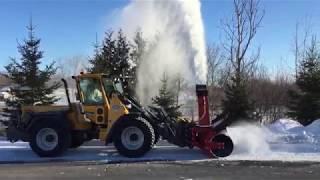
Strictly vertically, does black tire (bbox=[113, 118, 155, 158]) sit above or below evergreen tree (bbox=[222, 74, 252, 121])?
Answer: below

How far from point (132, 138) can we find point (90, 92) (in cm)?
171

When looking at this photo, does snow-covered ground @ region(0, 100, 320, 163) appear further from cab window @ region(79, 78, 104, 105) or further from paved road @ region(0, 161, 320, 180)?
cab window @ region(79, 78, 104, 105)

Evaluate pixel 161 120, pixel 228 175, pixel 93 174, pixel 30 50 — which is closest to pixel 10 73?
pixel 30 50

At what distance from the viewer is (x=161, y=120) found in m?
15.3

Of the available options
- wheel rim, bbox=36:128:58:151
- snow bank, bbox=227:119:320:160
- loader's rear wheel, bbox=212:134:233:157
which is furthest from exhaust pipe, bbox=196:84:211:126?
wheel rim, bbox=36:128:58:151

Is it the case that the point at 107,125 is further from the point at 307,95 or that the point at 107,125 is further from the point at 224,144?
the point at 307,95

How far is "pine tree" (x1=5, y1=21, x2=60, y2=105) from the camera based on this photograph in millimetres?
25359

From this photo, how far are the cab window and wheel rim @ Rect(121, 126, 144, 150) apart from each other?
1121 mm

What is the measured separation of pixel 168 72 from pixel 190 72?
1194 centimetres

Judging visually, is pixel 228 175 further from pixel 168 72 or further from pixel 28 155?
pixel 168 72

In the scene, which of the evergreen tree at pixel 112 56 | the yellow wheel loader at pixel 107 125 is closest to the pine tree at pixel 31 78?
the evergreen tree at pixel 112 56

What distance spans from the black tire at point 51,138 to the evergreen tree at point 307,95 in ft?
42.9

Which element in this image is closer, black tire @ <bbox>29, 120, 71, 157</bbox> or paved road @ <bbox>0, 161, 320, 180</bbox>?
paved road @ <bbox>0, 161, 320, 180</bbox>

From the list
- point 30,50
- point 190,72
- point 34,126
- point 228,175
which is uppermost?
point 30,50
